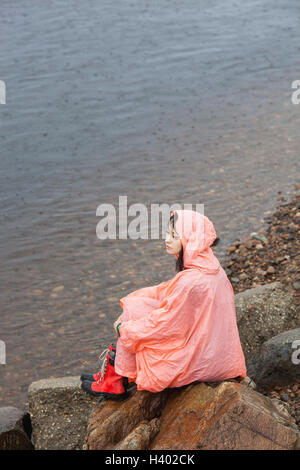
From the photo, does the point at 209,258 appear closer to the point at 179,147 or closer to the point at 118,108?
the point at 179,147

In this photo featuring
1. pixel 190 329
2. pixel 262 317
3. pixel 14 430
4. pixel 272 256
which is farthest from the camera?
pixel 272 256

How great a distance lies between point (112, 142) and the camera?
12.2 m

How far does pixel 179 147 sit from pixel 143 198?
2.21m

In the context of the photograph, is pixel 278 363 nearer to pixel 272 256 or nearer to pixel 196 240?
pixel 196 240

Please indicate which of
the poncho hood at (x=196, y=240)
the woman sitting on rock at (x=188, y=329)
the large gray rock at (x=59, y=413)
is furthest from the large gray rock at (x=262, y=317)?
the large gray rock at (x=59, y=413)

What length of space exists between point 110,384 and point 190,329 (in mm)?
859

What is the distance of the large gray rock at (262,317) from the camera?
5.68 m

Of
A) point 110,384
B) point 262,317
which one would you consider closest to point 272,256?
point 262,317

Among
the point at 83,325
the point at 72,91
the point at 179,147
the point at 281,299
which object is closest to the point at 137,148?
the point at 179,147

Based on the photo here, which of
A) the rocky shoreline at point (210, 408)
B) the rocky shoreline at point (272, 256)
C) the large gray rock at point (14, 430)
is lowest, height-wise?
the large gray rock at point (14, 430)

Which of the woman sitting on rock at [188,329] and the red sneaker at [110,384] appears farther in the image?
the red sneaker at [110,384]

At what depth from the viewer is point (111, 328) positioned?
24.7 ft

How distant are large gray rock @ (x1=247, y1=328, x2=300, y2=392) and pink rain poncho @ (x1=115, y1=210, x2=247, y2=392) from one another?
0.77 m

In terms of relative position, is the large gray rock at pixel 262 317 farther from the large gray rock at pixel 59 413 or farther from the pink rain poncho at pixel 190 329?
the large gray rock at pixel 59 413
